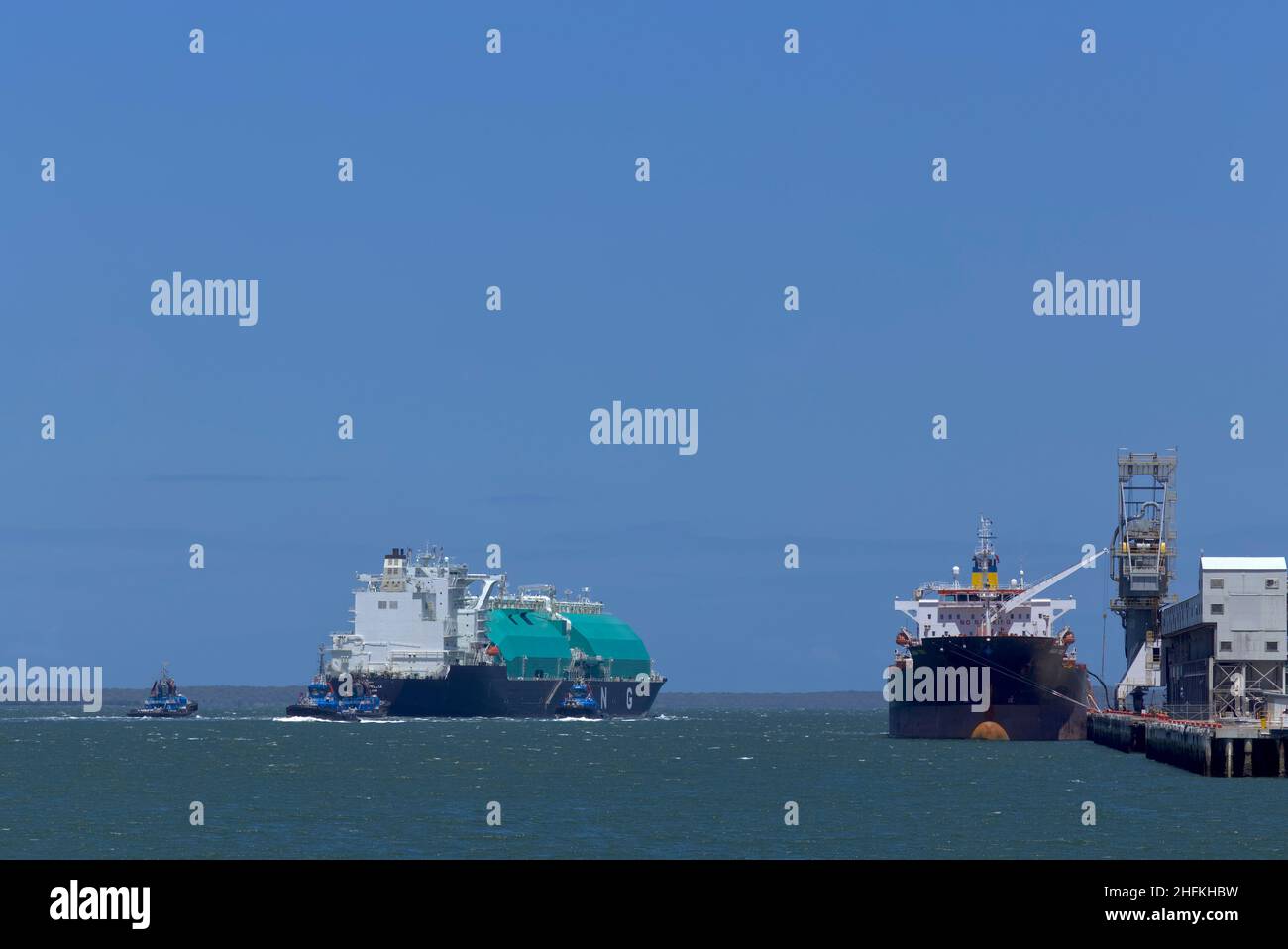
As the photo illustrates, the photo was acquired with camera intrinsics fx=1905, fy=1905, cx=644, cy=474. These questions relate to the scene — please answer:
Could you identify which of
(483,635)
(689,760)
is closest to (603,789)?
(689,760)

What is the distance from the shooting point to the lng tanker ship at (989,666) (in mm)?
119812

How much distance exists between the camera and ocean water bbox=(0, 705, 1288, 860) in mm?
51250

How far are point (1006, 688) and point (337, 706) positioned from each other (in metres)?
76.6

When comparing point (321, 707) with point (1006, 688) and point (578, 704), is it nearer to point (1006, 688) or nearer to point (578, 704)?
point (578, 704)

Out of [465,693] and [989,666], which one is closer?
[989,666]

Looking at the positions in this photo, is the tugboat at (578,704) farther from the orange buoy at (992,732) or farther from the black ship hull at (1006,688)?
the orange buoy at (992,732)

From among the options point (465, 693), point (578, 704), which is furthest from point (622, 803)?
point (578, 704)

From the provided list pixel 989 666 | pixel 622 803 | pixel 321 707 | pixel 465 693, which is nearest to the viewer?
pixel 622 803

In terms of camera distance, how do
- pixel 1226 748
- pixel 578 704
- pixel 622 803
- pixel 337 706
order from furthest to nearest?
pixel 578 704 → pixel 337 706 → pixel 1226 748 → pixel 622 803

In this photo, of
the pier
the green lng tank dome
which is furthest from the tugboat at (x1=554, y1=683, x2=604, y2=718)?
the pier

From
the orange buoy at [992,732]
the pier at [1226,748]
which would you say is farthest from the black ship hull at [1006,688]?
the pier at [1226,748]

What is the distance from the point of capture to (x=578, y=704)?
632 ft
